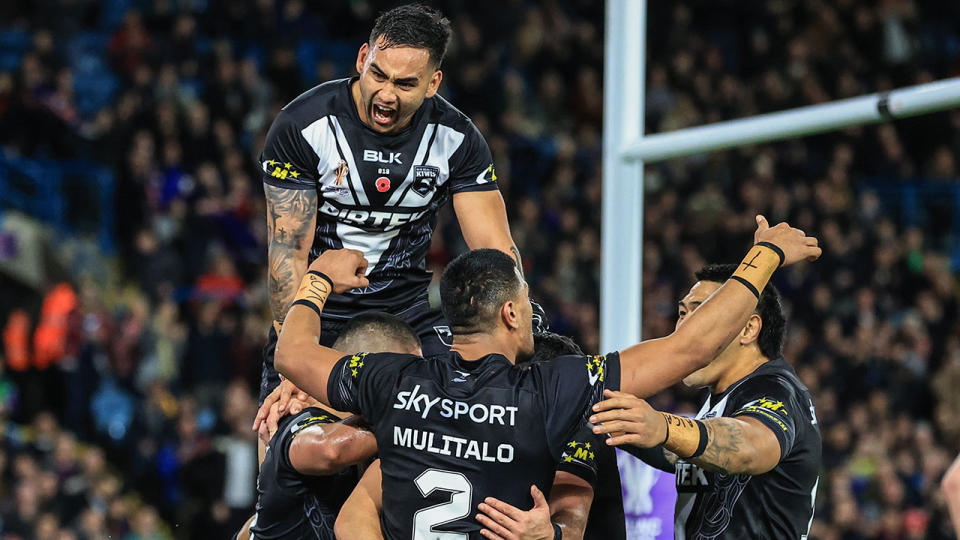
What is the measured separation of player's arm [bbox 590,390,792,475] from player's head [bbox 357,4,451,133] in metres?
1.61

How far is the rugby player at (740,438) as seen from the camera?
4117 mm

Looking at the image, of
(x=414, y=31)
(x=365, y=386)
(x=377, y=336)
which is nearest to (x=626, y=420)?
(x=365, y=386)

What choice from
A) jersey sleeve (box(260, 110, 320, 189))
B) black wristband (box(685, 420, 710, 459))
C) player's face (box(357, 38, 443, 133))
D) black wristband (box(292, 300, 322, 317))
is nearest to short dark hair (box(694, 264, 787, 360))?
black wristband (box(685, 420, 710, 459))

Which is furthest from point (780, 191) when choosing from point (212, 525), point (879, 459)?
point (212, 525)

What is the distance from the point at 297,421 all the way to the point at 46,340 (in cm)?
984

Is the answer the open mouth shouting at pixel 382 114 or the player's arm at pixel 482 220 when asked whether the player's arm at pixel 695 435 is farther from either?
the open mouth shouting at pixel 382 114

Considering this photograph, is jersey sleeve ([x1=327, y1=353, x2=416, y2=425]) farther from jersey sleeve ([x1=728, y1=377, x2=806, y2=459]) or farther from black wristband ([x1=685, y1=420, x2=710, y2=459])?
jersey sleeve ([x1=728, y1=377, x2=806, y2=459])

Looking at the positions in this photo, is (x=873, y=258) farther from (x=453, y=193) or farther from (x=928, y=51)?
(x=453, y=193)

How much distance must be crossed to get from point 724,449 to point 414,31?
6.69 ft

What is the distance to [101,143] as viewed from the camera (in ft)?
49.7

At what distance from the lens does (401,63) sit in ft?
16.2

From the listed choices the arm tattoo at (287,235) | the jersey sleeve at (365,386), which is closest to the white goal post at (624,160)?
the arm tattoo at (287,235)

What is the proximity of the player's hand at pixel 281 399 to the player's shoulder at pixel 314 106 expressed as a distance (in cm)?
108

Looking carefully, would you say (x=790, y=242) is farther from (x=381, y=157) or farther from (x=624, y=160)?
(x=624, y=160)
